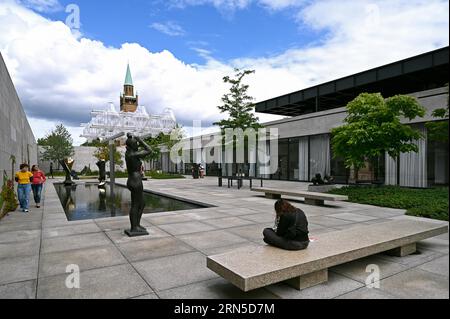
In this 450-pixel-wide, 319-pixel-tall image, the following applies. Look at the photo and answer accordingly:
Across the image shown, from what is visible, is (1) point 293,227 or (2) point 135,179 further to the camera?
(2) point 135,179

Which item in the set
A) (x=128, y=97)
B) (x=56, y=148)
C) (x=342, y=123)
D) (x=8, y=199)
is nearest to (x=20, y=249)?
(x=8, y=199)

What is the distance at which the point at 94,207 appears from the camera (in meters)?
12.7

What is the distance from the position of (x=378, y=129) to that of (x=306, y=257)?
1170cm

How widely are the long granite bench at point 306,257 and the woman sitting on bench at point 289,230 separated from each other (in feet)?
0.38

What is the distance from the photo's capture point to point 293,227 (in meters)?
4.48

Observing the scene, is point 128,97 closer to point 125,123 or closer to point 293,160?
point 125,123

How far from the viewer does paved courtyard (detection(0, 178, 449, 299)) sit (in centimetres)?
403

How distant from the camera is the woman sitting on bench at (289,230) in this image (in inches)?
177

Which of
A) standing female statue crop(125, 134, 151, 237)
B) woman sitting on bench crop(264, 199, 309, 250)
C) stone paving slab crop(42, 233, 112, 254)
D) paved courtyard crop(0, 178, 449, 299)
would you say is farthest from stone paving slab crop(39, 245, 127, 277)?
woman sitting on bench crop(264, 199, 309, 250)

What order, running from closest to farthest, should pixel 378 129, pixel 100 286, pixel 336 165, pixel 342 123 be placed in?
pixel 100 286 → pixel 378 129 → pixel 342 123 → pixel 336 165

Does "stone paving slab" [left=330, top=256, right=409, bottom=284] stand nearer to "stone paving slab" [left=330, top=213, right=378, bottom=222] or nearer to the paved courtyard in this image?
the paved courtyard

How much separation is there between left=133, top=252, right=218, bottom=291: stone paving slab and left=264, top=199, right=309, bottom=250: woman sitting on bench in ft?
3.71

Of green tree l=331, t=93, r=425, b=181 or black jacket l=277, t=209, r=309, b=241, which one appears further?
green tree l=331, t=93, r=425, b=181
